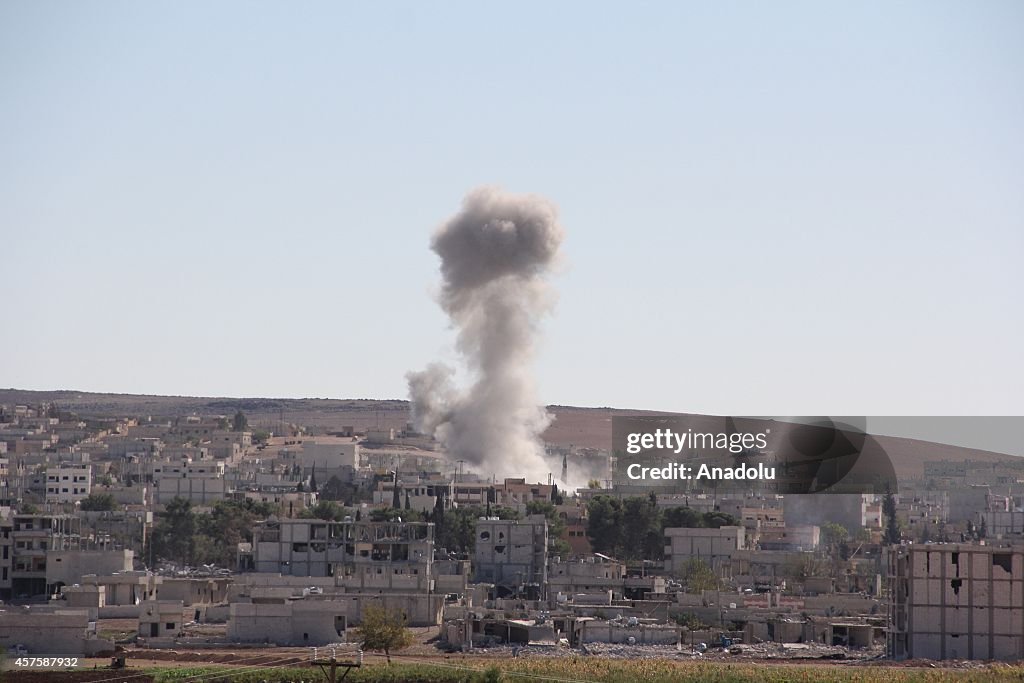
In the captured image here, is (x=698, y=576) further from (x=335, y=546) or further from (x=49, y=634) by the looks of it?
(x=49, y=634)

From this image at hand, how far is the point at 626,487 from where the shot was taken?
97875 millimetres

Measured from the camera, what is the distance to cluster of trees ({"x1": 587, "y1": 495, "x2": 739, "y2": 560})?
8062cm

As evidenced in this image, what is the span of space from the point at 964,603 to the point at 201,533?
35.5 m

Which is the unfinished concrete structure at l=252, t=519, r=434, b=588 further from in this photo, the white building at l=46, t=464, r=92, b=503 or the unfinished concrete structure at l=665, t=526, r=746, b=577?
the white building at l=46, t=464, r=92, b=503

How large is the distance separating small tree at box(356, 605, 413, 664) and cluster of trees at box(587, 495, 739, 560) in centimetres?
2939

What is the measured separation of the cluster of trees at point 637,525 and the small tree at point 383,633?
29.4 meters

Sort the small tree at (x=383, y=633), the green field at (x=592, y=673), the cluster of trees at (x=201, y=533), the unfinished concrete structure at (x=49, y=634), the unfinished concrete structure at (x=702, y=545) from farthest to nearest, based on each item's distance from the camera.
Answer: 1. the cluster of trees at (x=201, y=533)
2. the unfinished concrete structure at (x=702, y=545)
3. the small tree at (x=383, y=633)
4. the unfinished concrete structure at (x=49, y=634)
5. the green field at (x=592, y=673)

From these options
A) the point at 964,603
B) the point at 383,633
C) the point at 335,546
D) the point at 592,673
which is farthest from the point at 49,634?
the point at 964,603

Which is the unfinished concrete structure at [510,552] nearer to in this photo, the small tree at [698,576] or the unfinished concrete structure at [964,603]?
the small tree at [698,576]

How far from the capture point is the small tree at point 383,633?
4941 cm

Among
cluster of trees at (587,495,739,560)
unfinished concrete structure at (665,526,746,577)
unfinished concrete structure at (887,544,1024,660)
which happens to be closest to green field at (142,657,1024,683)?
unfinished concrete structure at (887,544,1024,660)

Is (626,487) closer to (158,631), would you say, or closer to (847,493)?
(847,493)

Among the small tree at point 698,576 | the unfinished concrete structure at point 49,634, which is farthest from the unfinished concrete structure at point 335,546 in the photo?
the unfinished concrete structure at point 49,634

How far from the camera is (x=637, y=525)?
82000 millimetres
